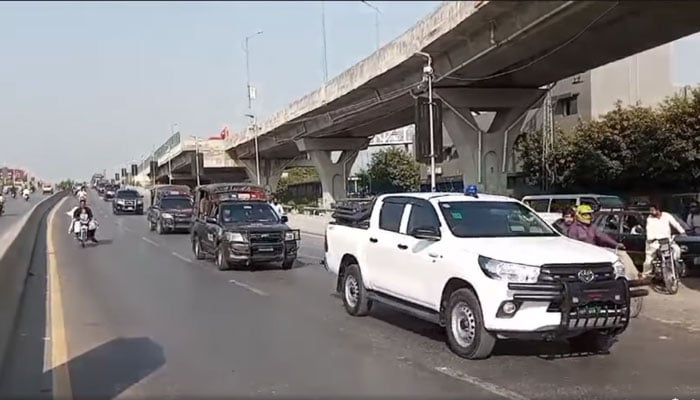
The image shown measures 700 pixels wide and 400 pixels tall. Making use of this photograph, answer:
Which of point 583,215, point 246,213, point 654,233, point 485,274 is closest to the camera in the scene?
point 485,274

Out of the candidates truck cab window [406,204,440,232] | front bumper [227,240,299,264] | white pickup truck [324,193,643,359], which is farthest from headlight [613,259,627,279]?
front bumper [227,240,299,264]

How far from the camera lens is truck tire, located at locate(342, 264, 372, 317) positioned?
11656mm

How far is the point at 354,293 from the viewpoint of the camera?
11930 mm

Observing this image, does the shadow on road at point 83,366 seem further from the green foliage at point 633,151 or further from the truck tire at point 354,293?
the green foliage at point 633,151

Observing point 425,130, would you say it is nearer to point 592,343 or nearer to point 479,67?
point 479,67

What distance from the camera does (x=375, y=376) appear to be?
796 cm

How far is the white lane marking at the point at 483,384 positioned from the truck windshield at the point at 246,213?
1249 cm

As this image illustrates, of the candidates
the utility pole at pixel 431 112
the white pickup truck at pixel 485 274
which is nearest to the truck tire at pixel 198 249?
the utility pole at pixel 431 112

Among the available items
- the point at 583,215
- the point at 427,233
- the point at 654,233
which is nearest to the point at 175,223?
the point at 654,233

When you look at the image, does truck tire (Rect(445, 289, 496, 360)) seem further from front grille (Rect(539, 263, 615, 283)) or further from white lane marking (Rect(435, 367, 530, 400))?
front grille (Rect(539, 263, 615, 283))

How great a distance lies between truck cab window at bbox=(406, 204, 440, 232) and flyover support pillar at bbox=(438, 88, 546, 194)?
2410 cm

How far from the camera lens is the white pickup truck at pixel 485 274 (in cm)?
838

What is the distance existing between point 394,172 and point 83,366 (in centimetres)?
6279

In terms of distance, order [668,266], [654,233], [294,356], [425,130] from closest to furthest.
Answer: [294,356]
[668,266]
[654,233]
[425,130]
